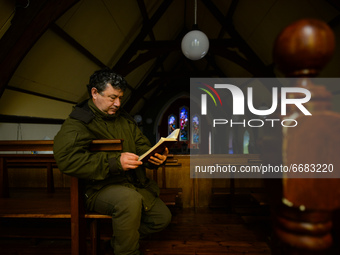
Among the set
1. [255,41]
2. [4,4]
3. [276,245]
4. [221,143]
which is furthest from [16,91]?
[221,143]

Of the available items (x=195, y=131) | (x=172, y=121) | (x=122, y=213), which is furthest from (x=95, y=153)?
(x=195, y=131)

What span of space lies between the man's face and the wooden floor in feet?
3.02

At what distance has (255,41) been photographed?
491cm

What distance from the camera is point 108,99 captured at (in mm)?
1420

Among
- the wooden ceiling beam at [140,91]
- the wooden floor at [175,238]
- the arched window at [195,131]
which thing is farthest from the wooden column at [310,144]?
the arched window at [195,131]

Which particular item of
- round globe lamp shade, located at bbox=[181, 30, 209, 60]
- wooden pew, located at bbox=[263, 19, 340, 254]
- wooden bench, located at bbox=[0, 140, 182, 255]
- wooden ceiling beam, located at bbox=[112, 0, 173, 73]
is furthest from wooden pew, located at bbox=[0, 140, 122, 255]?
wooden ceiling beam, located at bbox=[112, 0, 173, 73]

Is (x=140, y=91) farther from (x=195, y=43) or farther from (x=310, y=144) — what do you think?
(x=310, y=144)

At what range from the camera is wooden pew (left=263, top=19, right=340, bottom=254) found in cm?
36

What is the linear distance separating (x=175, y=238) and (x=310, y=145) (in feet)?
5.93

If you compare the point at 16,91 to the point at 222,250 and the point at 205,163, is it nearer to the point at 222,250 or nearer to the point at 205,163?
the point at 205,163

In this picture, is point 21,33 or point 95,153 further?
point 21,33

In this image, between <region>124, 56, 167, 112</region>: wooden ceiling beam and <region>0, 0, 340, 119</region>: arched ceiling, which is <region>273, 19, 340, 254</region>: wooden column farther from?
<region>124, 56, 167, 112</region>: wooden ceiling beam

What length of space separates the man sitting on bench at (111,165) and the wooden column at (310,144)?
3.05ft

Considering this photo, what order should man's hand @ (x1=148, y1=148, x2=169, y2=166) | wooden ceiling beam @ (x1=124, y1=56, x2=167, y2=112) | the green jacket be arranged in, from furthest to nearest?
wooden ceiling beam @ (x1=124, y1=56, x2=167, y2=112), man's hand @ (x1=148, y1=148, x2=169, y2=166), the green jacket
